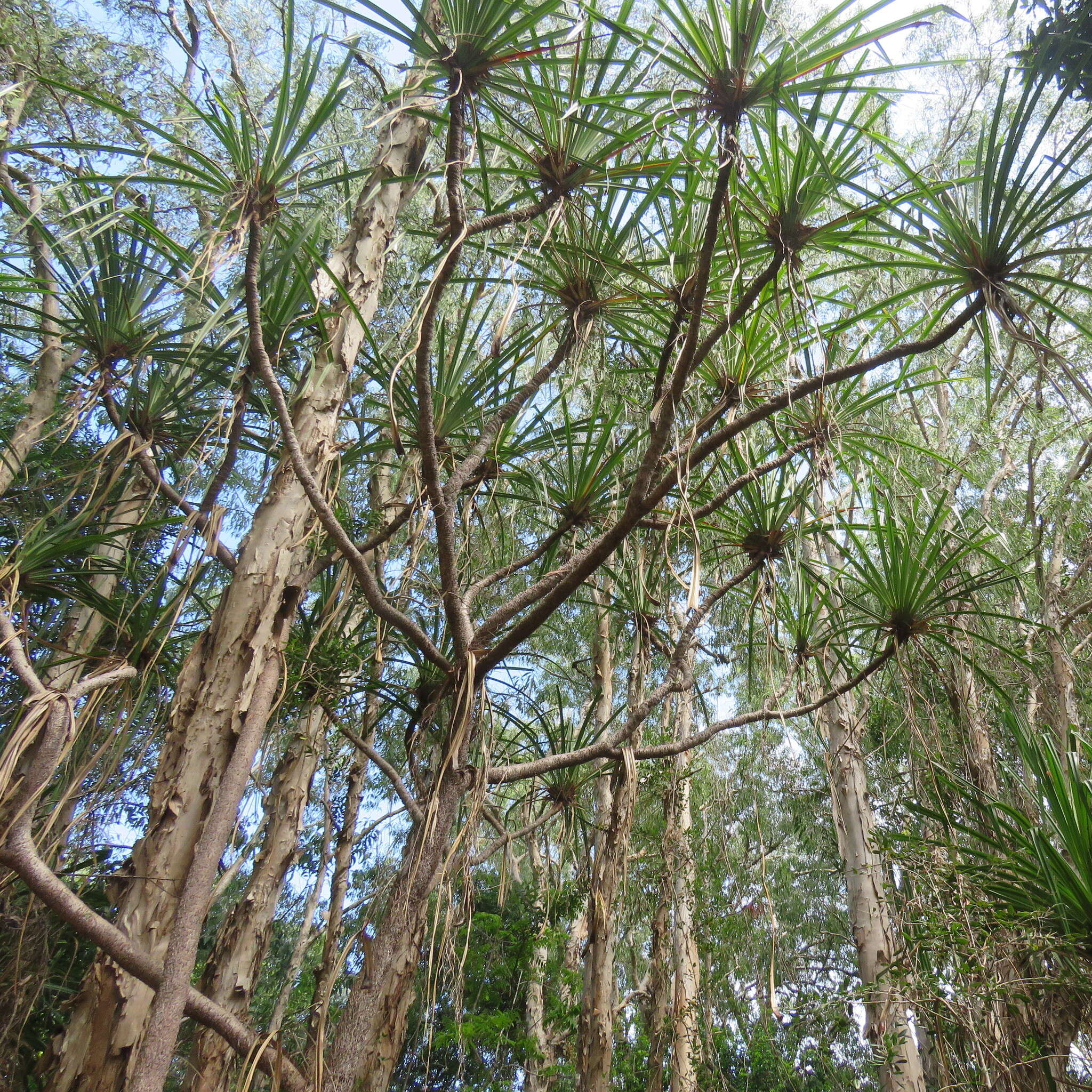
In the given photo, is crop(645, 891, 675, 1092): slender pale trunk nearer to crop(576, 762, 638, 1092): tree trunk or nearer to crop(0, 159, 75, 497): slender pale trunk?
crop(576, 762, 638, 1092): tree trunk

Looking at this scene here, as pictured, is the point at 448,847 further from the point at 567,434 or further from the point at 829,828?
the point at 829,828

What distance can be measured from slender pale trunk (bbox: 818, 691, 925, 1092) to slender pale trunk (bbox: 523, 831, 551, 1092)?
5.22ft

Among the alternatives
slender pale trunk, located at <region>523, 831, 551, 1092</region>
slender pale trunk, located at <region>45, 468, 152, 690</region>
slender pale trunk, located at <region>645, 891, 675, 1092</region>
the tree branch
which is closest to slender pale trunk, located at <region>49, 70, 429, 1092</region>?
the tree branch

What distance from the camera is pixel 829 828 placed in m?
6.58

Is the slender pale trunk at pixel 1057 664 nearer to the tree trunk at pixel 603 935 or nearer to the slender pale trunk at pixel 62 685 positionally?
the tree trunk at pixel 603 935

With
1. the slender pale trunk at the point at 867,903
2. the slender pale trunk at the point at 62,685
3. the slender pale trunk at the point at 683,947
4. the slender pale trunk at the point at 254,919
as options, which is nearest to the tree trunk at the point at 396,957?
the slender pale trunk at the point at 254,919

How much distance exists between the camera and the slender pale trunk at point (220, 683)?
1392 millimetres

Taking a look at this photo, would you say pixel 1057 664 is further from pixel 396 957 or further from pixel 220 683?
pixel 220 683

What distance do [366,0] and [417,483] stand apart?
1.22 meters

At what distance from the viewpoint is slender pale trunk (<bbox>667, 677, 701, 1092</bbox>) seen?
12.0ft

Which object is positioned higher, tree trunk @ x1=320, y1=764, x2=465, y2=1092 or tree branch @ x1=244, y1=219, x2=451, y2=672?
tree branch @ x1=244, y1=219, x2=451, y2=672

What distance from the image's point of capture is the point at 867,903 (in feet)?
12.2

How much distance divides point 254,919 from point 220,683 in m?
1.12

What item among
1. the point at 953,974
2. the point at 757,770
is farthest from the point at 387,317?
the point at 757,770
